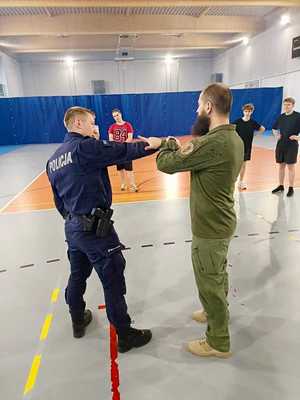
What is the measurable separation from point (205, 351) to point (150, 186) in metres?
5.39

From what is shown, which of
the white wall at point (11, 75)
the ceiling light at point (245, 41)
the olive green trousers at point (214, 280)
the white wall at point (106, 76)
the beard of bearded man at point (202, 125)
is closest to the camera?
the beard of bearded man at point (202, 125)

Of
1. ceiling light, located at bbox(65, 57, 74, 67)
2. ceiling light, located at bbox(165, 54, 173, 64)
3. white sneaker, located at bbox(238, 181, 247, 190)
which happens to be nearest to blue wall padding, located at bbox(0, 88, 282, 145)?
ceiling light, located at bbox(65, 57, 74, 67)

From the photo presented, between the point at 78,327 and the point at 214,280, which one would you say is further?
the point at 78,327

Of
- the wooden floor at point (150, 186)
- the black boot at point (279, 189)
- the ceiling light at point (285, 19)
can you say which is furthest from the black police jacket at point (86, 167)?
the ceiling light at point (285, 19)

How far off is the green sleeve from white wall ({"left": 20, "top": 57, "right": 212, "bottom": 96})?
24141mm

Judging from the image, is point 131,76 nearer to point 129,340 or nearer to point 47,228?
point 47,228

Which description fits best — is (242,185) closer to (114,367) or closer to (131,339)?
(131,339)

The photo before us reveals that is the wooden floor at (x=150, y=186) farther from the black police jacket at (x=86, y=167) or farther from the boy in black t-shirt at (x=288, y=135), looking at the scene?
the black police jacket at (x=86, y=167)

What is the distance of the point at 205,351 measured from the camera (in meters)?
2.24

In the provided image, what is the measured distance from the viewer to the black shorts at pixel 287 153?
6.00m

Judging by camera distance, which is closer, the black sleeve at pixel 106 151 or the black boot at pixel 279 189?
the black sleeve at pixel 106 151

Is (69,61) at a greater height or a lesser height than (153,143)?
greater

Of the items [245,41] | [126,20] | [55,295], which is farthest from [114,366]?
[245,41]

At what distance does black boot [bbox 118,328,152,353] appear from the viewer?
91.8 inches
